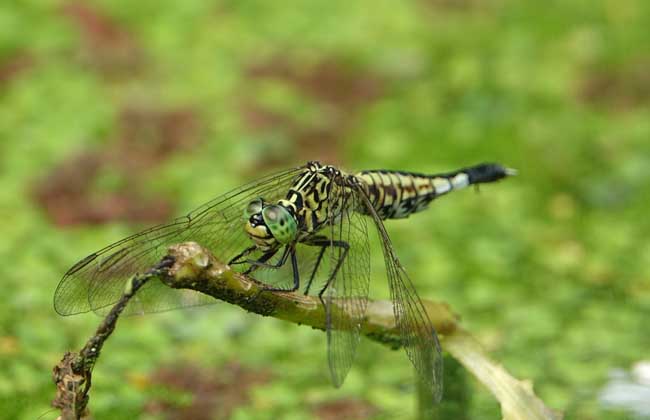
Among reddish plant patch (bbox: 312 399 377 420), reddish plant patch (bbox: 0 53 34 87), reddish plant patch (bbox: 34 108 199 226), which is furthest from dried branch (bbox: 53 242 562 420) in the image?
reddish plant patch (bbox: 0 53 34 87)

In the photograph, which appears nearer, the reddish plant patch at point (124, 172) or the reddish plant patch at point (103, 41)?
the reddish plant patch at point (124, 172)

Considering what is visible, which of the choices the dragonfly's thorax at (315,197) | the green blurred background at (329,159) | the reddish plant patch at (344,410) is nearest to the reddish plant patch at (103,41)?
the green blurred background at (329,159)

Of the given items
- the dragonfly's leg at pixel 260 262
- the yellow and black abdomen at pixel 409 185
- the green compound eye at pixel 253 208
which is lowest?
the dragonfly's leg at pixel 260 262

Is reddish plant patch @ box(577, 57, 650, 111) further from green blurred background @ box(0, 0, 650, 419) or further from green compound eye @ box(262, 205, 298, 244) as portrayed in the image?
green compound eye @ box(262, 205, 298, 244)

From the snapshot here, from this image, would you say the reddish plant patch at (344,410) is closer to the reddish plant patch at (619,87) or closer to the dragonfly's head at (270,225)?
Result: the dragonfly's head at (270,225)

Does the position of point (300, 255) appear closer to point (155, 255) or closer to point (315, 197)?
point (315, 197)

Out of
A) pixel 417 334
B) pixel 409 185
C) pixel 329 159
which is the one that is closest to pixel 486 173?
pixel 409 185

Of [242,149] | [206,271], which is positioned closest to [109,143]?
[242,149]
